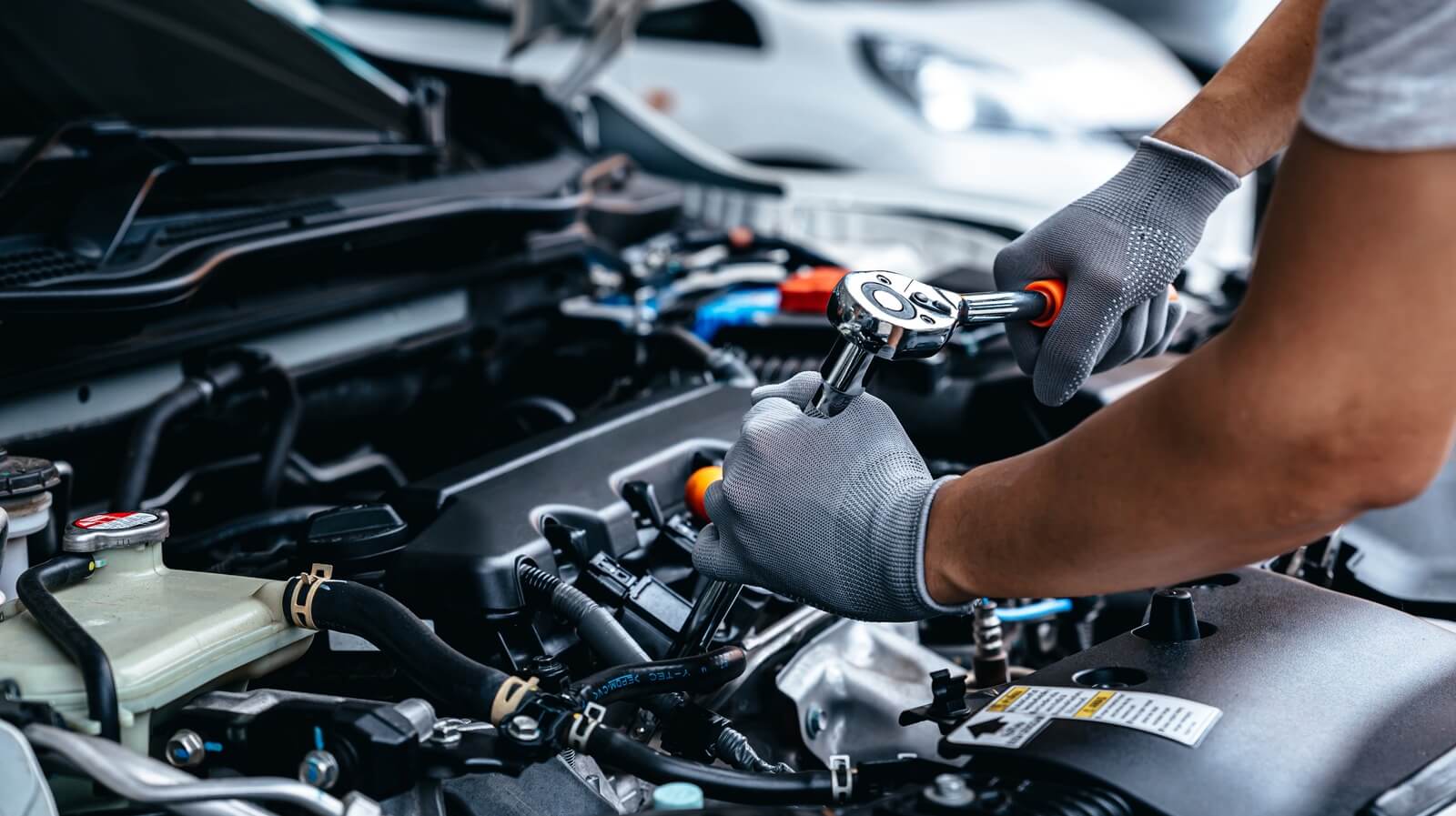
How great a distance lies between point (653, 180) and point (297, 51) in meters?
0.66

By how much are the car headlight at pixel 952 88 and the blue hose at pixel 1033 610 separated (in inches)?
101

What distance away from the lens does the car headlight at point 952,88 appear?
12.1 feet

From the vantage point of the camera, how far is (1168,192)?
1171 mm

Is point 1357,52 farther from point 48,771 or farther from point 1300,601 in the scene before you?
point 48,771

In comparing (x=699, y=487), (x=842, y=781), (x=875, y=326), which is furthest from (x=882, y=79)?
(x=842, y=781)

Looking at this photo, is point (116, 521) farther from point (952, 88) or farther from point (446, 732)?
point (952, 88)

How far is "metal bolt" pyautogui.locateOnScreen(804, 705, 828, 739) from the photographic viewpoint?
119 cm

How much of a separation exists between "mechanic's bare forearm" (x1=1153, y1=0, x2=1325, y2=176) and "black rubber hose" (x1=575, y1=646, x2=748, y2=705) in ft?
1.99

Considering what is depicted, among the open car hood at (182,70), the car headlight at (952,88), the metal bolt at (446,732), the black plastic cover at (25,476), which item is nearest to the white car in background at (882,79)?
the car headlight at (952,88)

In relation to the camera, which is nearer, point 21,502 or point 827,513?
point 827,513

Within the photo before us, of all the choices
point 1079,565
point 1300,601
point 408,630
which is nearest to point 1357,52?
point 1079,565

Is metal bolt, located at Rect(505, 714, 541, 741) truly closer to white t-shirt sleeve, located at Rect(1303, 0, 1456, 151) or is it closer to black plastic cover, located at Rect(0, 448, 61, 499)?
black plastic cover, located at Rect(0, 448, 61, 499)

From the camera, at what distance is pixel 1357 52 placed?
66cm

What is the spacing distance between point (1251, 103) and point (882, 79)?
9.12 feet
